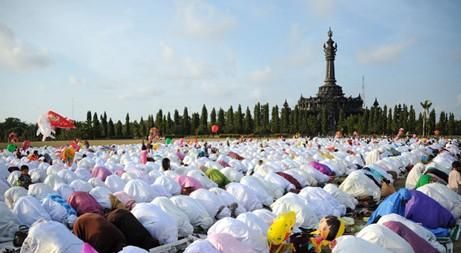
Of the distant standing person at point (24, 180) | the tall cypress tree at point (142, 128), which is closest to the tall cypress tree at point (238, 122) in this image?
the tall cypress tree at point (142, 128)

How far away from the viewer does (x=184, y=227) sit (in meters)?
8.10

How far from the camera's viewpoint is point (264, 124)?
6706 cm

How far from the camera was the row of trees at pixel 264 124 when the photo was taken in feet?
211

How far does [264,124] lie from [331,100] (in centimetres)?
1727

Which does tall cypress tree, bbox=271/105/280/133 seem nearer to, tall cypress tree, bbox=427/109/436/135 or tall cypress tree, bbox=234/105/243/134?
tall cypress tree, bbox=234/105/243/134

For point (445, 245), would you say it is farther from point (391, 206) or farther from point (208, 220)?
point (208, 220)

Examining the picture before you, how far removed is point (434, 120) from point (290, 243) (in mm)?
66621

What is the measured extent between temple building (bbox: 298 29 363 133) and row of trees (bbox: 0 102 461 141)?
20.9 feet

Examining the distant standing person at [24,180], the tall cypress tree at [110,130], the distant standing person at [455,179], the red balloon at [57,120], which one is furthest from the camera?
the tall cypress tree at [110,130]

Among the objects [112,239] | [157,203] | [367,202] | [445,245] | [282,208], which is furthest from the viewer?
[367,202]

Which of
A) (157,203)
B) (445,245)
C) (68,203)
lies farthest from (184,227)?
(445,245)

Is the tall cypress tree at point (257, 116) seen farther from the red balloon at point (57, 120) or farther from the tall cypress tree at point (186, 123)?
the red balloon at point (57, 120)

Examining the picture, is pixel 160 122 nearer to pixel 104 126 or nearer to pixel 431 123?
pixel 104 126

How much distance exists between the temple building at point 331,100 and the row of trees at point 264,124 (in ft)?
20.9
